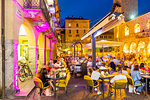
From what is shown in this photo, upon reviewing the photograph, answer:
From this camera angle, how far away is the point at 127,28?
25.0m

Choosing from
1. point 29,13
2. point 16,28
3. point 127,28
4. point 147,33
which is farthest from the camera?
point 127,28

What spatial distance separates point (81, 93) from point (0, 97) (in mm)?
3821

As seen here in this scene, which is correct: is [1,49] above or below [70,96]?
above

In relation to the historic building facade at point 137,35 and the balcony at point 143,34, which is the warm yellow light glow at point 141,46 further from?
the balcony at point 143,34

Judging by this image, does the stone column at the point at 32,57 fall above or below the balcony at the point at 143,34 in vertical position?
below

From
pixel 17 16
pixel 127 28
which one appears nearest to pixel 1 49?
pixel 17 16

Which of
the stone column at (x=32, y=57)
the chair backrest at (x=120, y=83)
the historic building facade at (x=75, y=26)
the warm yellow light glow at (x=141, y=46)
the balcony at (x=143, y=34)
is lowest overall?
the chair backrest at (x=120, y=83)

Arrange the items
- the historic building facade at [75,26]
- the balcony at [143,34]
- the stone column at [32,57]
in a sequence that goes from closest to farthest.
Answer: the stone column at [32,57] < the balcony at [143,34] < the historic building facade at [75,26]

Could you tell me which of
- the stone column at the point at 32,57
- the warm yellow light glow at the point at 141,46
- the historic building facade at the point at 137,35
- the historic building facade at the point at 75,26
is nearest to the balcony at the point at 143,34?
the historic building facade at the point at 137,35

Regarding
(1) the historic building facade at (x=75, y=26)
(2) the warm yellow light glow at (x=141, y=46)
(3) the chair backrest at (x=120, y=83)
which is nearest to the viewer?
(3) the chair backrest at (x=120, y=83)

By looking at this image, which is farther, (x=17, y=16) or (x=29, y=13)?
(x=29, y=13)

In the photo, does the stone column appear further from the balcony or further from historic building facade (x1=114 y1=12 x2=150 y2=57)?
the balcony

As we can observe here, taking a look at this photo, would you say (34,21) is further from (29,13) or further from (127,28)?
(127,28)

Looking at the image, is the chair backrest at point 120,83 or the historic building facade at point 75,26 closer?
the chair backrest at point 120,83
